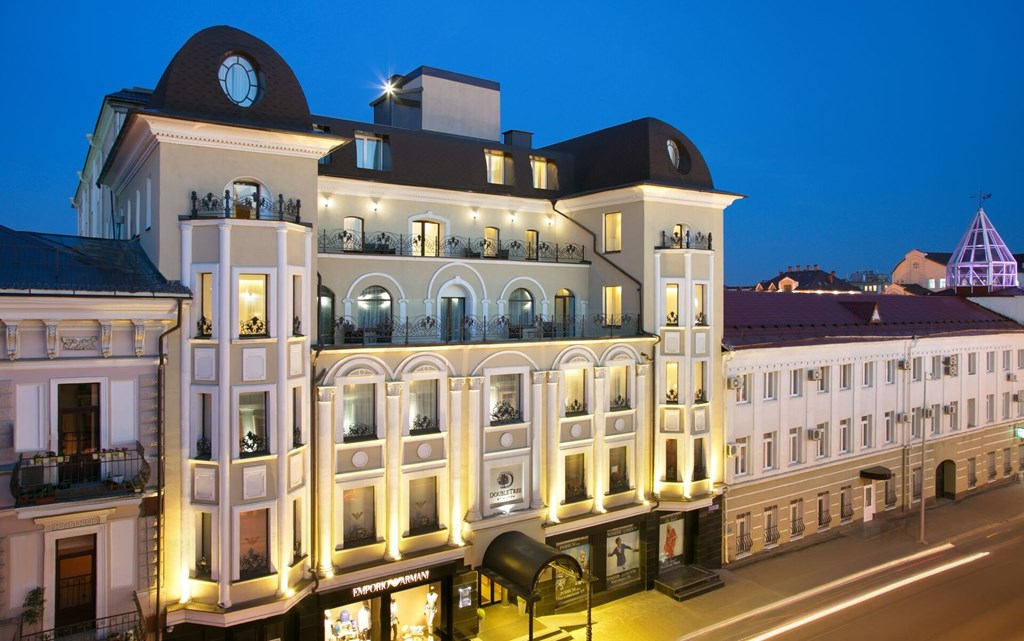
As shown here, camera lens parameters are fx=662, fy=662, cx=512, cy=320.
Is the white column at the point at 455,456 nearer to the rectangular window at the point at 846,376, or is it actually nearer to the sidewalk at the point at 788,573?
the sidewalk at the point at 788,573

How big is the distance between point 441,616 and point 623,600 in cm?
794

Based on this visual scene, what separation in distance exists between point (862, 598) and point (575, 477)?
12688mm

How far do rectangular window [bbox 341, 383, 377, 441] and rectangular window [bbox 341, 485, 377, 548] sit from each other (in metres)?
1.78

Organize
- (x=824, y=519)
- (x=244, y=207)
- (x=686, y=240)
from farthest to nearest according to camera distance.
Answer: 1. (x=824, y=519)
2. (x=686, y=240)
3. (x=244, y=207)

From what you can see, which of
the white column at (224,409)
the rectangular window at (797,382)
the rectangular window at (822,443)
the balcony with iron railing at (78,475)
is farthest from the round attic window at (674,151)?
the balcony with iron railing at (78,475)

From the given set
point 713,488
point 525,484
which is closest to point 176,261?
point 525,484

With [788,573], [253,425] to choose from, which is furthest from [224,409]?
[788,573]

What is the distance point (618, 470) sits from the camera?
2748 cm

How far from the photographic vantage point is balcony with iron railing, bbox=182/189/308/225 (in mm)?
18406

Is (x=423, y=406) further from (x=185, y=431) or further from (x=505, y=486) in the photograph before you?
(x=185, y=431)

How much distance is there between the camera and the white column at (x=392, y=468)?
2177 cm

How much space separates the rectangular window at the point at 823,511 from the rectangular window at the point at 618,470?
12690 millimetres

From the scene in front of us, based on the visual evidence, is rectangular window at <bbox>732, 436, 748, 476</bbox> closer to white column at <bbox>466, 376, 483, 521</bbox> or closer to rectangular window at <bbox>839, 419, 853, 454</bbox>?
rectangular window at <bbox>839, 419, 853, 454</bbox>

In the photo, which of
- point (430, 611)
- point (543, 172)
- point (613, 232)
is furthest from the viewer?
point (543, 172)
